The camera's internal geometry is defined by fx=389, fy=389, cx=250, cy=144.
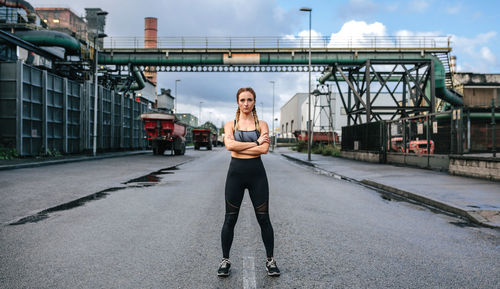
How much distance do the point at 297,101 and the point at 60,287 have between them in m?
80.8

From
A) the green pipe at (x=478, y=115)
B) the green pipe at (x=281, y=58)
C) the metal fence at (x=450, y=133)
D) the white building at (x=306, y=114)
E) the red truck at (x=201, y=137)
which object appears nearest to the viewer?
the green pipe at (x=478, y=115)

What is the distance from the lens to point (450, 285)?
3469 millimetres

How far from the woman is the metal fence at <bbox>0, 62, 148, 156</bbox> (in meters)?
19.7

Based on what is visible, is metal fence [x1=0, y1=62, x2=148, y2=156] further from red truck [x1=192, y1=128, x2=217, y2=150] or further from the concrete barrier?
the concrete barrier

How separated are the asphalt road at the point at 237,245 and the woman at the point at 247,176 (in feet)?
1.25

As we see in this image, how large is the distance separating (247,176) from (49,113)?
22312 millimetres

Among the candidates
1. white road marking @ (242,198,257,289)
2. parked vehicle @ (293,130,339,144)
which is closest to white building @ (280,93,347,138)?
parked vehicle @ (293,130,339,144)

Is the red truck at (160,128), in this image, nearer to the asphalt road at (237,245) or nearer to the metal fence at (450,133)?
the metal fence at (450,133)

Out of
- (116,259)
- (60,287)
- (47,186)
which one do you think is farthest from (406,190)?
(47,186)

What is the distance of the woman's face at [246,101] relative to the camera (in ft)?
12.2

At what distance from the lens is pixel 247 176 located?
3.60 meters

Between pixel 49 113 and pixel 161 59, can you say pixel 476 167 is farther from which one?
pixel 161 59

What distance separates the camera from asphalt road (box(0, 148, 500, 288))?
3.61 metres

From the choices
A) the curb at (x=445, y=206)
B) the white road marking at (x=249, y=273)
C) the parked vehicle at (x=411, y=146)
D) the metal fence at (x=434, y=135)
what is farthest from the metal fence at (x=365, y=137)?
the white road marking at (x=249, y=273)
